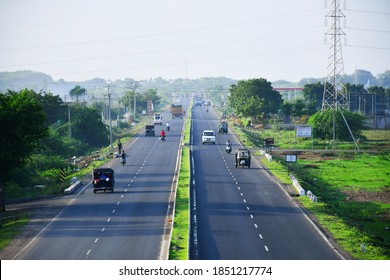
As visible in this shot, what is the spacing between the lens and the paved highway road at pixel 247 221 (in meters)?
44.1

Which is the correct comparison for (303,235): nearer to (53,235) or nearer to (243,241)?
(243,241)

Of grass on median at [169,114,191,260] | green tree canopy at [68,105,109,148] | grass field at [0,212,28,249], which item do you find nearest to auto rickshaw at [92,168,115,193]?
grass on median at [169,114,191,260]

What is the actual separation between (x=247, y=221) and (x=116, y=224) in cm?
936

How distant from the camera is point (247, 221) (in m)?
54.6

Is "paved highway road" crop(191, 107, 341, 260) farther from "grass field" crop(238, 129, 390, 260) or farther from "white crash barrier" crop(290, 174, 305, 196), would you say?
"grass field" crop(238, 129, 390, 260)

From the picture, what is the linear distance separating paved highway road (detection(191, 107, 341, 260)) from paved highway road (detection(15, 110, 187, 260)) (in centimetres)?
278

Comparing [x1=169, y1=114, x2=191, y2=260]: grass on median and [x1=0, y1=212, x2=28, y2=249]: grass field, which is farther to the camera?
[x1=0, y1=212, x2=28, y2=249]: grass field

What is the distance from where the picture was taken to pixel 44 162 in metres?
93.5

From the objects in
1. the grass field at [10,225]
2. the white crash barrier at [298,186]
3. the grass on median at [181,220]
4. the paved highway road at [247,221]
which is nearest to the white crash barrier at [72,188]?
the grass field at [10,225]

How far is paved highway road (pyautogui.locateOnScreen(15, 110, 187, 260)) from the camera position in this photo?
4456 cm

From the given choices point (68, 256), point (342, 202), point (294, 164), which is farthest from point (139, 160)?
point (68, 256)

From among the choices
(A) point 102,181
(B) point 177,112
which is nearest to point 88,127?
(B) point 177,112

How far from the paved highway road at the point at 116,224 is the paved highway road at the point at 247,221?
2785mm

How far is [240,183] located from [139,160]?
2566 centimetres
